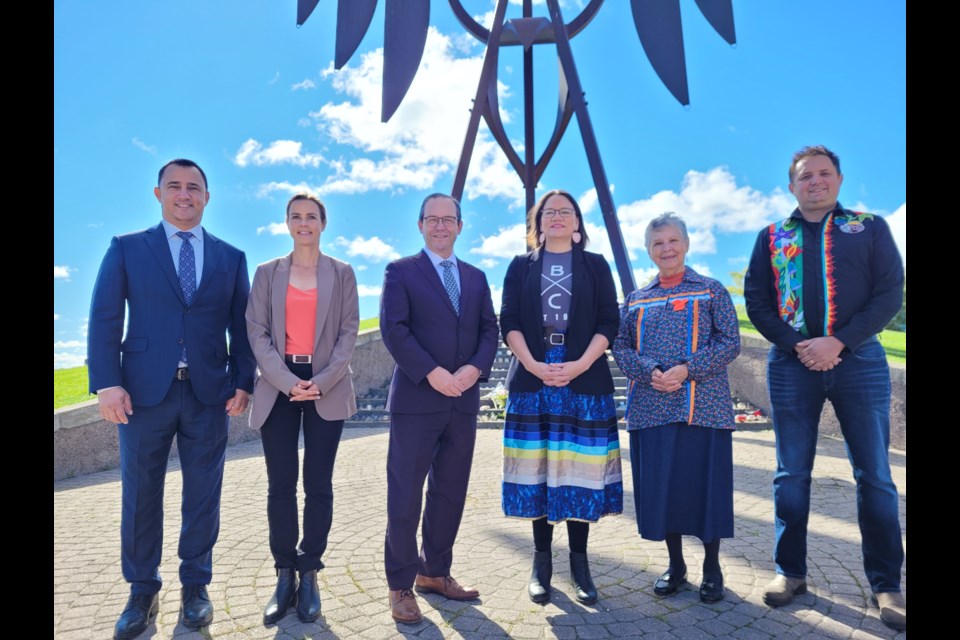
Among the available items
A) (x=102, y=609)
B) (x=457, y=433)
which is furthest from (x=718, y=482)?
(x=102, y=609)

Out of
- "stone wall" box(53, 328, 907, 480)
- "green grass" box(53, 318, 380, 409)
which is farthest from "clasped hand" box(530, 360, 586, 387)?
"green grass" box(53, 318, 380, 409)

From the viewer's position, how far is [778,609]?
9.96 feet

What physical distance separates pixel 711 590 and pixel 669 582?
0.70 feet

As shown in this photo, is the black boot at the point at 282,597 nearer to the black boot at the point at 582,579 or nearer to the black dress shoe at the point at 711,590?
the black boot at the point at 582,579

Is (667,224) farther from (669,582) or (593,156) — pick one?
(593,156)

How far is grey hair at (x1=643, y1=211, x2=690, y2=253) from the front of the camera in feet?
10.7

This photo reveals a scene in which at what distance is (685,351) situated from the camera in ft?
10.4

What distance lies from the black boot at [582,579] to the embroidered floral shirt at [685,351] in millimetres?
782

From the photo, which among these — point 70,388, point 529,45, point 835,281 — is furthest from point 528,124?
point 835,281

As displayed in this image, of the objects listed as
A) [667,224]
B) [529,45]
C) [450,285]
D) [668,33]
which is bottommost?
[450,285]

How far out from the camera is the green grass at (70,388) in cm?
832

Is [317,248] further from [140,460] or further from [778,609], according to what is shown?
[778,609]

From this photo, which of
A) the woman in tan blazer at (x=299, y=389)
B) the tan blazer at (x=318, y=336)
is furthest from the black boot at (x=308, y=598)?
the tan blazer at (x=318, y=336)
